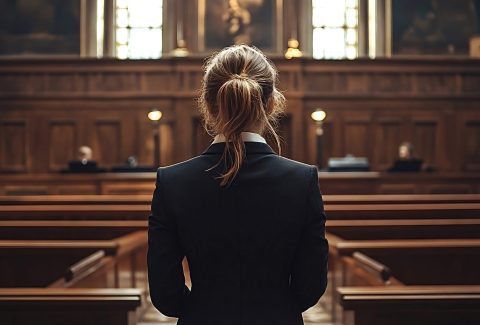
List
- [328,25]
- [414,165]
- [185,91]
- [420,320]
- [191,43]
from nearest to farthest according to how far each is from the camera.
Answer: [420,320] → [414,165] → [185,91] → [191,43] → [328,25]

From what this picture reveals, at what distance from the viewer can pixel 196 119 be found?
38.8 ft

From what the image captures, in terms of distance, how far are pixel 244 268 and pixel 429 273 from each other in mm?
3509

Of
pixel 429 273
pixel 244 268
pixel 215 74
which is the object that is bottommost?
pixel 429 273

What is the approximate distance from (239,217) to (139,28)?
14.5 m

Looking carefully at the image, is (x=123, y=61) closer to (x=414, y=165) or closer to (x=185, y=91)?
(x=185, y=91)

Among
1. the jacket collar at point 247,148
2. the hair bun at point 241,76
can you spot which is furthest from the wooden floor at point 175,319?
the hair bun at point 241,76

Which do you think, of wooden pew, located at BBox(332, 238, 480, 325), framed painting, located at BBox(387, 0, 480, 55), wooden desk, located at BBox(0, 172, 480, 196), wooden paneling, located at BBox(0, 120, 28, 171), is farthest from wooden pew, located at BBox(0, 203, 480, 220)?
framed painting, located at BBox(387, 0, 480, 55)

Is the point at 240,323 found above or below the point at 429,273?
above

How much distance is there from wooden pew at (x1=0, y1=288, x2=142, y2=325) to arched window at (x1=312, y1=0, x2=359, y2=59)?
13.6 meters

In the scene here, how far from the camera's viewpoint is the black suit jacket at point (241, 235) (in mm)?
1682

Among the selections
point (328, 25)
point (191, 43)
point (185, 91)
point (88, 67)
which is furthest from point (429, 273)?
point (328, 25)

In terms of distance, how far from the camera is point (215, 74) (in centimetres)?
168

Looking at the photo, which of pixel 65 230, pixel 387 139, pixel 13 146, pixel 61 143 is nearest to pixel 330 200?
pixel 65 230

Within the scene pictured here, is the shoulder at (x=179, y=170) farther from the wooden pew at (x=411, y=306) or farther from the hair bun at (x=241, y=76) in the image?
the wooden pew at (x=411, y=306)
